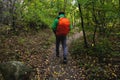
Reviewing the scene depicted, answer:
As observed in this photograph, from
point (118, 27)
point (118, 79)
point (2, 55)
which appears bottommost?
point (118, 79)

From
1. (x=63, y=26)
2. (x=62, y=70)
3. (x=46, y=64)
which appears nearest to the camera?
(x=62, y=70)

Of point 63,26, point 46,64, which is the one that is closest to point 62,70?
point 46,64

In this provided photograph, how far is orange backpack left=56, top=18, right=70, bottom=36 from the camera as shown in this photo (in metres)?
8.16

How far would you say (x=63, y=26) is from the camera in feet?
27.0

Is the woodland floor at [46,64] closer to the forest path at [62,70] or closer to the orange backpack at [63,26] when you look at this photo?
the forest path at [62,70]

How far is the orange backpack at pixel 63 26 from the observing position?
816 centimetres

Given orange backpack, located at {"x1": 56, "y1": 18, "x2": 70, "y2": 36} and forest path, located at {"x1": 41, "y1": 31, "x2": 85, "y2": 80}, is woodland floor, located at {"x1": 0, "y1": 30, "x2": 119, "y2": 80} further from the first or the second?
orange backpack, located at {"x1": 56, "y1": 18, "x2": 70, "y2": 36}

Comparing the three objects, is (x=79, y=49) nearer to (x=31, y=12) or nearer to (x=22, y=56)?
(x=22, y=56)

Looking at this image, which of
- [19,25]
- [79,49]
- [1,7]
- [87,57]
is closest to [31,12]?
[19,25]

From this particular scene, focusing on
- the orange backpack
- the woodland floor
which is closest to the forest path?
the woodland floor

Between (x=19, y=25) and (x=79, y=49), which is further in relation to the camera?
(x=19, y=25)

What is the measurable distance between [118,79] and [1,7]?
384 inches

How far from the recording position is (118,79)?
6.91 m

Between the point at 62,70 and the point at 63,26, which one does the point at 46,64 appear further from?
the point at 63,26
